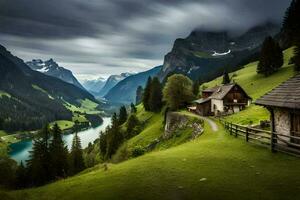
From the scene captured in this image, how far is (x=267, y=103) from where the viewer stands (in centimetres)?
3075

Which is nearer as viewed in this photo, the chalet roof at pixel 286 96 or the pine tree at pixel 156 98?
the chalet roof at pixel 286 96

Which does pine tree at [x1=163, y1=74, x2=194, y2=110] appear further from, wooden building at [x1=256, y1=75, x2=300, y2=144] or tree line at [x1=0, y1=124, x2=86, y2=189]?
wooden building at [x1=256, y1=75, x2=300, y2=144]

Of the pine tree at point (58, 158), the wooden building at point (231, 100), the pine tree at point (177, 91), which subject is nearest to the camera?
the pine tree at point (58, 158)

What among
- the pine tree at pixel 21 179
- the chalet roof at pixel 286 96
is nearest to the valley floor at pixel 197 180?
the chalet roof at pixel 286 96

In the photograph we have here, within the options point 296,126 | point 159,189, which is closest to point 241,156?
point 296,126

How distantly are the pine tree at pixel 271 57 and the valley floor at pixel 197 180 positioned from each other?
101 m

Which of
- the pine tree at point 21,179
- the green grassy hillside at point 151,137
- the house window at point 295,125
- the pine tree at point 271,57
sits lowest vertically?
the pine tree at point 21,179

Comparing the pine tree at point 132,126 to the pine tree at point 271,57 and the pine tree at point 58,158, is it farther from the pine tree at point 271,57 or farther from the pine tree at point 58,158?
→ the pine tree at point 271,57

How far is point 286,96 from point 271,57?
97.7 m

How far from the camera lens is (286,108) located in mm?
28469

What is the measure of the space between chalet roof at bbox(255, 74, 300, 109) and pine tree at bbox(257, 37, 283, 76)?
3722 inches

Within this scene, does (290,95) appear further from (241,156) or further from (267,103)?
(241,156)

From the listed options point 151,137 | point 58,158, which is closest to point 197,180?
point 58,158

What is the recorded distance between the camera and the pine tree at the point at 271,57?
118688 mm
